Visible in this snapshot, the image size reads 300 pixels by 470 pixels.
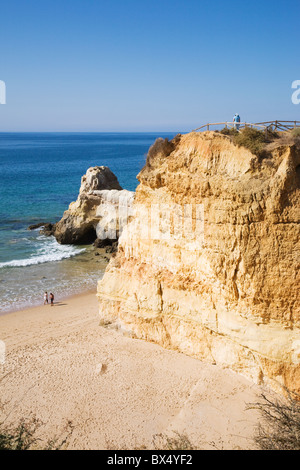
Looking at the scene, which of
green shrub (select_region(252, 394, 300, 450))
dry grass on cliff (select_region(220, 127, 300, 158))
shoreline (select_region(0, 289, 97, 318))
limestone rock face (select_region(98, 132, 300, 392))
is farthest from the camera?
shoreline (select_region(0, 289, 97, 318))

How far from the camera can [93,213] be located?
105 feet

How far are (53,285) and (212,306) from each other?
15091mm

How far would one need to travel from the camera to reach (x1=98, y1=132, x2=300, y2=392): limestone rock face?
10.4 metres

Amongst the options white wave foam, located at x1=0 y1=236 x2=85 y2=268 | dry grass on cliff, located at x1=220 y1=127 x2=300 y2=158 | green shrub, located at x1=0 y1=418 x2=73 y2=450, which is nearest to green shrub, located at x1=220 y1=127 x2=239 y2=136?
dry grass on cliff, located at x1=220 y1=127 x2=300 y2=158

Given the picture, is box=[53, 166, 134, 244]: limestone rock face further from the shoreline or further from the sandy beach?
the sandy beach

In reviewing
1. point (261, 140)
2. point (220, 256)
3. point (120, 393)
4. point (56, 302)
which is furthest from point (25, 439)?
point (56, 302)

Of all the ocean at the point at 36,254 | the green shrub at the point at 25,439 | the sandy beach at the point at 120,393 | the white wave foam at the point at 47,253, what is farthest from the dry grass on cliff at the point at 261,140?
the white wave foam at the point at 47,253

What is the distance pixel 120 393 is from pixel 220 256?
5.31m

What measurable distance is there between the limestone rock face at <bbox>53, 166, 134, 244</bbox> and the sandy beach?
16574 mm

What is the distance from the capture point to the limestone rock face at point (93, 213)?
3117 cm

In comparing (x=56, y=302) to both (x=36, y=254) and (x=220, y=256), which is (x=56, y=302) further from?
(x=220, y=256)

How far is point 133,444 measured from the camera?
9.91 meters

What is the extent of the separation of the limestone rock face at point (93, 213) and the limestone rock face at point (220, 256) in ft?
55.1

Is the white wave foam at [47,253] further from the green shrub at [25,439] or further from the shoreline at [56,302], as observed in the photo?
the green shrub at [25,439]
